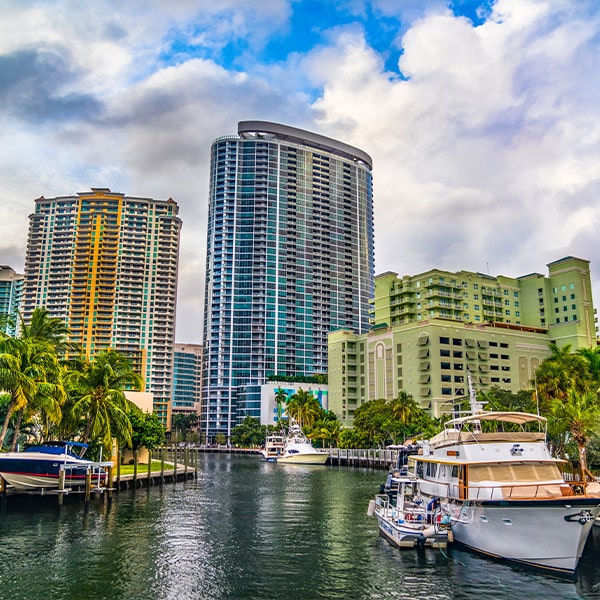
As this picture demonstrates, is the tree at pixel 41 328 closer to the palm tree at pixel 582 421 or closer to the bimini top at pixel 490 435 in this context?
the bimini top at pixel 490 435

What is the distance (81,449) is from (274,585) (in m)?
33.8

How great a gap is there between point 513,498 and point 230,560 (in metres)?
14.8

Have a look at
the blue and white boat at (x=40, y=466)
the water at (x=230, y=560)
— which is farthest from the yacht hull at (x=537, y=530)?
the blue and white boat at (x=40, y=466)

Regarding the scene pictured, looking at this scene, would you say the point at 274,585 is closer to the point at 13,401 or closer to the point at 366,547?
the point at 366,547

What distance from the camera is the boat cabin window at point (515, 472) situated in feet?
104

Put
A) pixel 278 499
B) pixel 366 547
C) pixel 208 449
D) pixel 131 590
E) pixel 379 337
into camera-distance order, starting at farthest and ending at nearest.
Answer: pixel 208 449 → pixel 379 337 → pixel 278 499 → pixel 366 547 → pixel 131 590

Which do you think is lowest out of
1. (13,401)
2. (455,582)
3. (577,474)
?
(455,582)

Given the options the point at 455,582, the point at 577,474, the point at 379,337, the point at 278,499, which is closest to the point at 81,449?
the point at 278,499

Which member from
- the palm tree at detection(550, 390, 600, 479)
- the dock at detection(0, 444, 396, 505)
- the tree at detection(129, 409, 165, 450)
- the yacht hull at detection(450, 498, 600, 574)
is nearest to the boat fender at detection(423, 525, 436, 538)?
the yacht hull at detection(450, 498, 600, 574)

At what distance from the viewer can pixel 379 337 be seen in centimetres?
14938

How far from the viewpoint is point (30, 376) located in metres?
48.3

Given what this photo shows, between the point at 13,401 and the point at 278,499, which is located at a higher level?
the point at 13,401

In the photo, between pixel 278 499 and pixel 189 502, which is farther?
pixel 278 499

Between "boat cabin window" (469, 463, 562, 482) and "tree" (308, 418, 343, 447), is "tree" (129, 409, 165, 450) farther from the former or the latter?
"tree" (308, 418, 343, 447)
